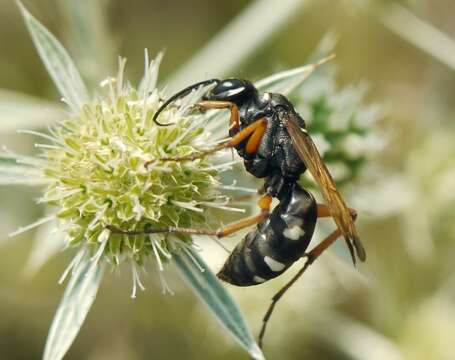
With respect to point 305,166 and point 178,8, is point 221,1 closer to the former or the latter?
point 178,8

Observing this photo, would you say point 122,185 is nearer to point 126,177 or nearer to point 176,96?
point 126,177

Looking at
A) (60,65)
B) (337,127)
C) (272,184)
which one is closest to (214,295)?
(272,184)

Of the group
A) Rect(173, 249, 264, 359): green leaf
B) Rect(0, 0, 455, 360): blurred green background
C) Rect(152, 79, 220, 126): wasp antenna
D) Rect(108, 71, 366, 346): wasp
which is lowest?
Rect(0, 0, 455, 360): blurred green background

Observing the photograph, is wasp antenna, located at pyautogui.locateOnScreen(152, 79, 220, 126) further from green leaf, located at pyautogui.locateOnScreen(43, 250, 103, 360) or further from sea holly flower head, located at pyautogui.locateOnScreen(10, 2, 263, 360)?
green leaf, located at pyautogui.locateOnScreen(43, 250, 103, 360)

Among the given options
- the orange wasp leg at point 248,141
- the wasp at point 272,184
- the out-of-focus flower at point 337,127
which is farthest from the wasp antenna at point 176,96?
the out-of-focus flower at point 337,127

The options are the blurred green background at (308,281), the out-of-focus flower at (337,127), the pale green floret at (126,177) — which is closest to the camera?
the pale green floret at (126,177)

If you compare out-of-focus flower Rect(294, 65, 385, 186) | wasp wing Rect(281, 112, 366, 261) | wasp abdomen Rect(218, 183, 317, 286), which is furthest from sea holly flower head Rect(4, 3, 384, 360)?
out-of-focus flower Rect(294, 65, 385, 186)

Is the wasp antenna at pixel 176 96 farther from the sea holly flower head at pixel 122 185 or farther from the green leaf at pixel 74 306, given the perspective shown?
the green leaf at pixel 74 306
